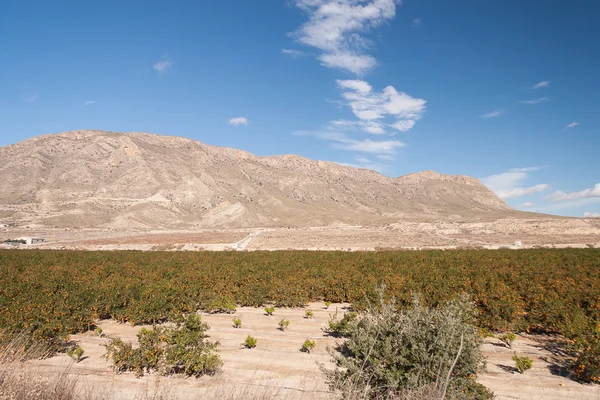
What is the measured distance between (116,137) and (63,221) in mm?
63867

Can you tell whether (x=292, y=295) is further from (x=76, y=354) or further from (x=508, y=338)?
(x=76, y=354)

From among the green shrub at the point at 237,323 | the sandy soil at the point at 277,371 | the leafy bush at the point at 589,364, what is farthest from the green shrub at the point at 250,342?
the leafy bush at the point at 589,364

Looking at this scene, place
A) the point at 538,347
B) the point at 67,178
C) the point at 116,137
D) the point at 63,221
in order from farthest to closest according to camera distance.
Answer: the point at 116,137 < the point at 67,178 < the point at 63,221 < the point at 538,347

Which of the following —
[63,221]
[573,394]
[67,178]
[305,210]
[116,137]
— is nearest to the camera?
[573,394]

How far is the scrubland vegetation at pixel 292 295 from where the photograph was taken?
8.26 meters

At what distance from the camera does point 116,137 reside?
139750 millimetres

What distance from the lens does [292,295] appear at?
14.2 meters

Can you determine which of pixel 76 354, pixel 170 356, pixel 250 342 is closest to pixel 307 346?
pixel 250 342

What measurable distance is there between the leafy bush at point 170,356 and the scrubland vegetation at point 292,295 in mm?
851

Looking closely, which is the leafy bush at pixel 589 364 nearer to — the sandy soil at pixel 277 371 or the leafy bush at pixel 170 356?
the sandy soil at pixel 277 371

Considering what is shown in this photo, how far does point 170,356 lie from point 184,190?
4759 inches

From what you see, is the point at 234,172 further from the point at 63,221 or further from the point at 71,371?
the point at 71,371

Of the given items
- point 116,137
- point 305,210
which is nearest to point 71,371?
point 305,210

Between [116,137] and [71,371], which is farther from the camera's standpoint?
[116,137]
